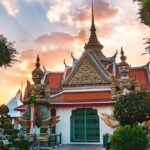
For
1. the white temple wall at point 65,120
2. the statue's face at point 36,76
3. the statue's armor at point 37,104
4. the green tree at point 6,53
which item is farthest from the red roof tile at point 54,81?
the green tree at point 6,53

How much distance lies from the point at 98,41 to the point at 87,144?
446 inches

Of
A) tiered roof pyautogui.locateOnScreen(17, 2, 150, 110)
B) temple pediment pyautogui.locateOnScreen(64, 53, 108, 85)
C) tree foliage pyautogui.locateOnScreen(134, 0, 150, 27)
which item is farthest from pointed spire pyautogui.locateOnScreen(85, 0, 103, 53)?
tree foliage pyautogui.locateOnScreen(134, 0, 150, 27)

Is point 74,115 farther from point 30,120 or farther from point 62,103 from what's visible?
point 30,120

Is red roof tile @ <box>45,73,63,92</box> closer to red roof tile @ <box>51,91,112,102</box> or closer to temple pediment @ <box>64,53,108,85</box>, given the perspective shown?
temple pediment @ <box>64,53,108,85</box>

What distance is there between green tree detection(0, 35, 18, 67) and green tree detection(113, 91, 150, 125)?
544 centimetres

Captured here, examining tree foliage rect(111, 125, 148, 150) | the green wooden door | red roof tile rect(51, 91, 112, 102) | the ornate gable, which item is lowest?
tree foliage rect(111, 125, 148, 150)

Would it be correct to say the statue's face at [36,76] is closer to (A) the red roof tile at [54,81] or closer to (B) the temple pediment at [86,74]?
(B) the temple pediment at [86,74]

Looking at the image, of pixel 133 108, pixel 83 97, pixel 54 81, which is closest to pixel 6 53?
pixel 133 108

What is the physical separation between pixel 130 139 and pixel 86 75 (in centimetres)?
Result: 1313

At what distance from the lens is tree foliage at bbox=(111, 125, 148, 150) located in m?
13.5

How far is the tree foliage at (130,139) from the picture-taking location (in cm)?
1346

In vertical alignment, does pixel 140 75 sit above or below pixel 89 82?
above

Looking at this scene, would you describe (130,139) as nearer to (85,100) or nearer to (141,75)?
(85,100)

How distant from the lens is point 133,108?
16.3m
